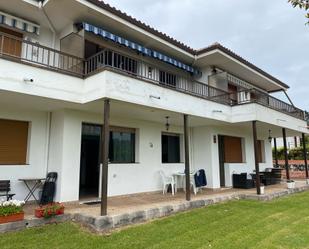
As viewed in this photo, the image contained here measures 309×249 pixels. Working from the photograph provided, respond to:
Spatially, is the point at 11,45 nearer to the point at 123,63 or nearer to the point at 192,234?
A: the point at 123,63

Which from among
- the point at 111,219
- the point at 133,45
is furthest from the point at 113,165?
the point at 133,45

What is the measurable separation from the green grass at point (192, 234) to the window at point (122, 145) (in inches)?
167

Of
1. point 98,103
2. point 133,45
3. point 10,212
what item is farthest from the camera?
point 133,45

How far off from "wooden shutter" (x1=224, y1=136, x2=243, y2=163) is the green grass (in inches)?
294

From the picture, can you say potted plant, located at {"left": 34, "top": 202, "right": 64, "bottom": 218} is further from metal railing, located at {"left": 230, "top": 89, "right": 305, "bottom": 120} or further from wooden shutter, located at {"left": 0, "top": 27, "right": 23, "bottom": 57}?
metal railing, located at {"left": 230, "top": 89, "right": 305, "bottom": 120}

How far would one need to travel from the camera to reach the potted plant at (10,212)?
276 inches

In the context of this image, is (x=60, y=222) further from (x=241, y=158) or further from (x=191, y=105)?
(x=241, y=158)

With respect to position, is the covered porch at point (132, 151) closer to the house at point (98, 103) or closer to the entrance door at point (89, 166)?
the house at point (98, 103)

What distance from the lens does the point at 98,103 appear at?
937cm

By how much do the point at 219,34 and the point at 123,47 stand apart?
33.3ft

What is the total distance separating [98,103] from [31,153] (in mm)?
3425

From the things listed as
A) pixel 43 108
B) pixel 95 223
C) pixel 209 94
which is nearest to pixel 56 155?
pixel 43 108

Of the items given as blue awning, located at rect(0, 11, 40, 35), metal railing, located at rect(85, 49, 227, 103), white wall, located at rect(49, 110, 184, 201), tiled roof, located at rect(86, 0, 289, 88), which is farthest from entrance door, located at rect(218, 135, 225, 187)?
blue awning, located at rect(0, 11, 40, 35)

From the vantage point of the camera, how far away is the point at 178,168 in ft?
48.7
